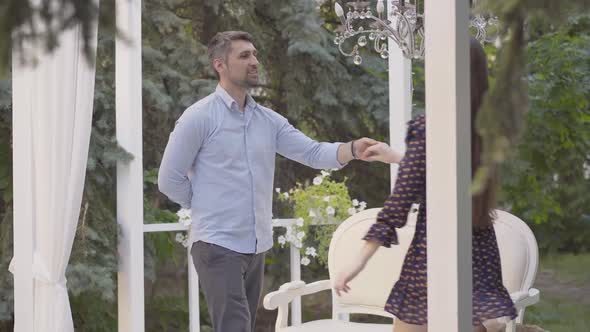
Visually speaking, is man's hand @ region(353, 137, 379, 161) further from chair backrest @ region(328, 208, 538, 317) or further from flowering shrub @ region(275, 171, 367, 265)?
flowering shrub @ region(275, 171, 367, 265)

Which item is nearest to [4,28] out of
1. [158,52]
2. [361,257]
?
[361,257]

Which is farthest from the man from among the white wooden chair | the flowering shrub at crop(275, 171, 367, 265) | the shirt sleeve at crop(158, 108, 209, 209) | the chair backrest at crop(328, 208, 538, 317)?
the flowering shrub at crop(275, 171, 367, 265)

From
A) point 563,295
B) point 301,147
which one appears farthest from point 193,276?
point 563,295

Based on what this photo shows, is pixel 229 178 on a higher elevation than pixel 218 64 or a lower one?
lower

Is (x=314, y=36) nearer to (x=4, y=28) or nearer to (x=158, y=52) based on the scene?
(x=158, y=52)

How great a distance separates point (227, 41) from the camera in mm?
3453

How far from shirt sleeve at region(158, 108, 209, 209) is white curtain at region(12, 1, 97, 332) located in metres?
0.59

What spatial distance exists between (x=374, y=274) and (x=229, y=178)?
0.80m

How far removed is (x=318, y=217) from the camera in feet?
15.8

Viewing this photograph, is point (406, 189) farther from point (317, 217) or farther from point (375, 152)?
point (317, 217)

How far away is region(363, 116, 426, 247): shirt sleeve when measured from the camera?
212cm

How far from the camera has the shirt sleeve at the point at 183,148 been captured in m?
3.28

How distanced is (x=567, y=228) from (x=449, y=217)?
15.5 ft

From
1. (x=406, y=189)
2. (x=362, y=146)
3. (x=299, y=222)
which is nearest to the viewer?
(x=406, y=189)
